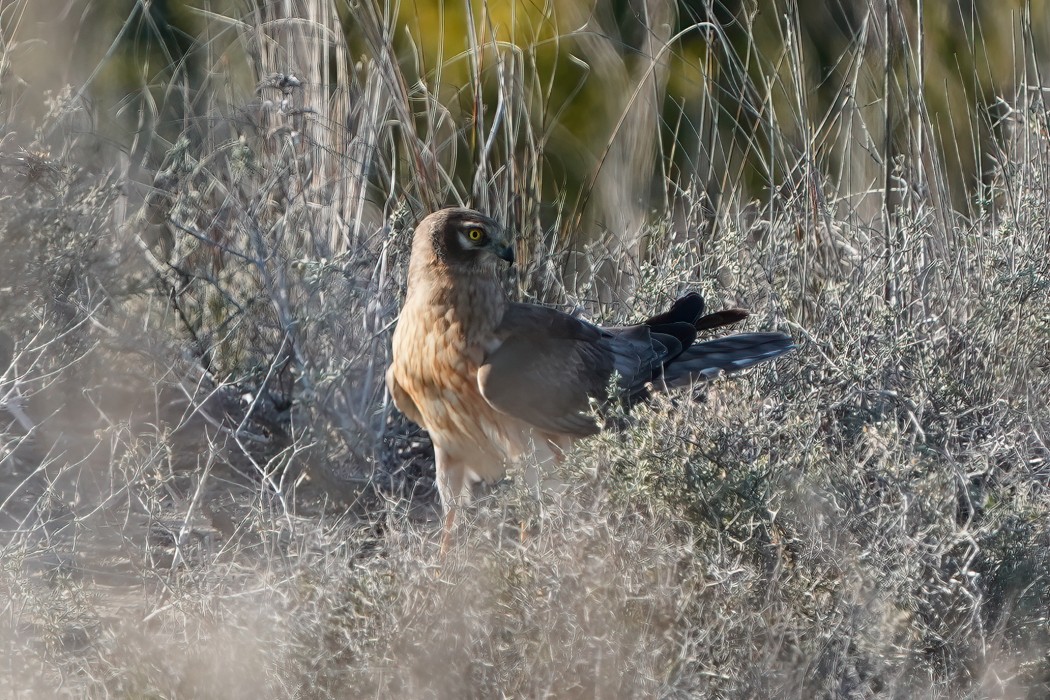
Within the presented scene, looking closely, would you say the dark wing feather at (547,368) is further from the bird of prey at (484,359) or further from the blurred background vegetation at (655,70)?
the blurred background vegetation at (655,70)

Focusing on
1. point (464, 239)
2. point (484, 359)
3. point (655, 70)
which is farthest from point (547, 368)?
point (655, 70)

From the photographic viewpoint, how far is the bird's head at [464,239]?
4781mm

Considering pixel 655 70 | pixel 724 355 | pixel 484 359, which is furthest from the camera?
pixel 655 70

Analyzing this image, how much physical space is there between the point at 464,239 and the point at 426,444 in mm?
997

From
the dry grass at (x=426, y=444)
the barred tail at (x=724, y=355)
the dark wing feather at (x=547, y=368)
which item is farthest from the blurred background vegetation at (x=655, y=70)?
the dark wing feather at (x=547, y=368)

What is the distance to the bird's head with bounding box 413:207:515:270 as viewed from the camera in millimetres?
4781

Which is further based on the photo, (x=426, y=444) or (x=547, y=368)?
(x=426, y=444)

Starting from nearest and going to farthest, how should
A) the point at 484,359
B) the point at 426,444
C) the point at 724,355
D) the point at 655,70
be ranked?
the point at 484,359, the point at 724,355, the point at 426,444, the point at 655,70

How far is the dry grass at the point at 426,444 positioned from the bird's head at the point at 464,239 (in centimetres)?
21

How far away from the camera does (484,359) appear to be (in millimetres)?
4758

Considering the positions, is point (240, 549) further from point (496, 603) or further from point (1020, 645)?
point (1020, 645)

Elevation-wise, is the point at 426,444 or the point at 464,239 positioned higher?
the point at 464,239

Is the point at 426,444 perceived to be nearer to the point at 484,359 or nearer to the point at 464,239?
the point at 484,359

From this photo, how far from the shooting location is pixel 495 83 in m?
7.83
